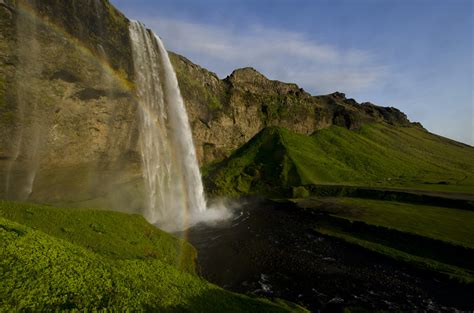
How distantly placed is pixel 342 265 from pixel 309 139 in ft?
292

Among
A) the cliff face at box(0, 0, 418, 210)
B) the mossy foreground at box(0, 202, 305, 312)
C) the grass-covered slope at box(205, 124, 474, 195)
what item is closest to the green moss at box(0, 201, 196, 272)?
the mossy foreground at box(0, 202, 305, 312)

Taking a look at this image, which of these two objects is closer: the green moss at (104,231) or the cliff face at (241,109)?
the green moss at (104,231)

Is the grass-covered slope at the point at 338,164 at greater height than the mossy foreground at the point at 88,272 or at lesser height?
greater

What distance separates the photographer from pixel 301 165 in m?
91.0

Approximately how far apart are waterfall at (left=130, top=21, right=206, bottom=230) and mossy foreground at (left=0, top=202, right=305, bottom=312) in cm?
2241

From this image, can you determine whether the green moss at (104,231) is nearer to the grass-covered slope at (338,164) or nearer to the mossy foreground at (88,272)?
the mossy foreground at (88,272)

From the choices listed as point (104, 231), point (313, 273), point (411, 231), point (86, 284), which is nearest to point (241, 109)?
point (411, 231)

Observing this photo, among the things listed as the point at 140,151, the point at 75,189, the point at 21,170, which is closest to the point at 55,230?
the point at 21,170

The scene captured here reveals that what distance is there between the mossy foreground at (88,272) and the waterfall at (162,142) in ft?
73.5

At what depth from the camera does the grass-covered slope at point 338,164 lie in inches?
3332

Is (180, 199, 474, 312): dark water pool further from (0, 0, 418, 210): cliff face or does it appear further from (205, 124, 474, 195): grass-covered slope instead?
(205, 124, 474, 195): grass-covered slope

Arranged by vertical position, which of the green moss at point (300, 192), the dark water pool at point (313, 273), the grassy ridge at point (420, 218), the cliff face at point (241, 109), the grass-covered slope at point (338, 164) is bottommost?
the dark water pool at point (313, 273)

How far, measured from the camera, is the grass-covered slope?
84625 millimetres

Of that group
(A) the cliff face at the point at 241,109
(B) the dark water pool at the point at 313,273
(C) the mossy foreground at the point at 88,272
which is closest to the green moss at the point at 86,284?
(C) the mossy foreground at the point at 88,272
